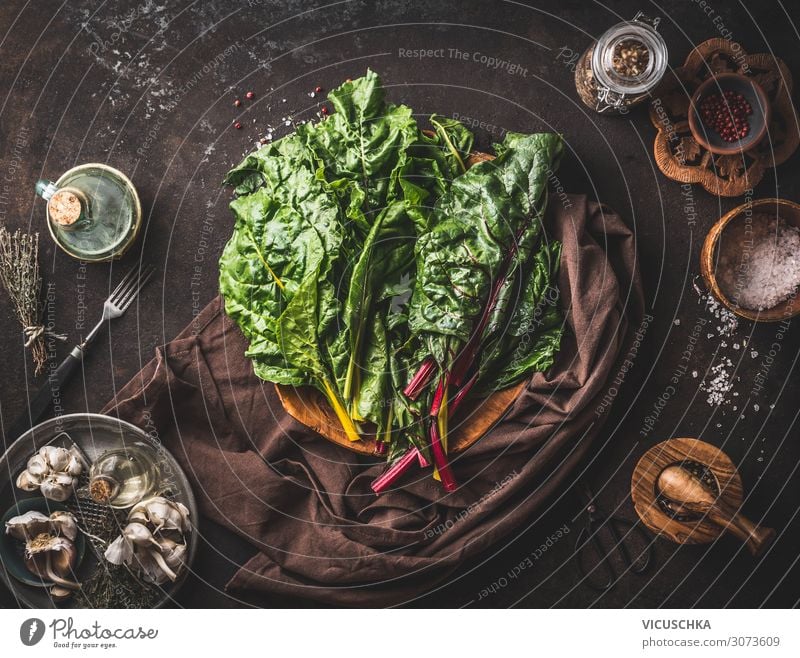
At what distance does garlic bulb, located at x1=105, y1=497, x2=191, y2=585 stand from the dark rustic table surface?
647 millimetres

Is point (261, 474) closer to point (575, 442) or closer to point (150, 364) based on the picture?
point (150, 364)

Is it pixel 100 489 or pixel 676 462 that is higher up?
pixel 100 489

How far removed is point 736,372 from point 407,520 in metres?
1.77

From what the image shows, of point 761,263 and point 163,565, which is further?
point 761,263

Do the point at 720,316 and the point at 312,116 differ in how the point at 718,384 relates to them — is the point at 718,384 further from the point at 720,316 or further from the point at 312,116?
the point at 312,116

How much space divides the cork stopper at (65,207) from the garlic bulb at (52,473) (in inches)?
41.1

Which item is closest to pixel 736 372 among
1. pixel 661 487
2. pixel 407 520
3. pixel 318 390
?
pixel 661 487

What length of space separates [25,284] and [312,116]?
1606mm

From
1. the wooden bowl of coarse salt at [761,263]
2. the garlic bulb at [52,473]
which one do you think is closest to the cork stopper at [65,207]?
the garlic bulb at [52,473]

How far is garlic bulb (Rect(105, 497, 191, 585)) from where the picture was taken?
297 cm

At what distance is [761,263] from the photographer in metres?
3.14

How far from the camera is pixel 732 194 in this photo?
3.26 meters

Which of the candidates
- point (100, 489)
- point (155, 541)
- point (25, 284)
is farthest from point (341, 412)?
point (25, 284)

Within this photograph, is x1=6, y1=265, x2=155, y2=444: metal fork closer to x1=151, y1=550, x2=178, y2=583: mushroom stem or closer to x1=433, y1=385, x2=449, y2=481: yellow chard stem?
x1=151, y1=550, x2=178, y2=583: mushroom stem
